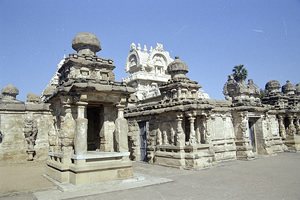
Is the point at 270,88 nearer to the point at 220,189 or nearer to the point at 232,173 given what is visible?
the point at 232,173

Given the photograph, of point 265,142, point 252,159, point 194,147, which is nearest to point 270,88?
point 265,142

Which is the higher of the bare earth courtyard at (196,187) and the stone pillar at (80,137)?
the stone pillar at (80,137)

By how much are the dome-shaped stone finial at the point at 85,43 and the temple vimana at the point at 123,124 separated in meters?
0.04

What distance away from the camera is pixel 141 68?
26.4 m

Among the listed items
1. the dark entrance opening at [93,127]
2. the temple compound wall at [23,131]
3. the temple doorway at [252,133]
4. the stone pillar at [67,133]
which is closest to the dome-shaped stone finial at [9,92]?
the temple compound wall at [23,131]

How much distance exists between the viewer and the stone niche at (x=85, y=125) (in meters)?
7.20

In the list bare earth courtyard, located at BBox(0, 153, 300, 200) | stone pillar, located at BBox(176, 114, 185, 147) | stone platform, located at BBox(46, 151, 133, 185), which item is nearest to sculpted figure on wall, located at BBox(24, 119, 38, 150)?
bare earth courtyard, located at BBox(0, 153, 300, 200)

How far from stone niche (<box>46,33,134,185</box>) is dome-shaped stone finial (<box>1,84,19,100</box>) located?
23.8ft

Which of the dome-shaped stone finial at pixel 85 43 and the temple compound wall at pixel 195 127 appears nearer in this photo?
the dome-shaped stone finial at pixel 85 43

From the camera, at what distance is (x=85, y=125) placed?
7410mm

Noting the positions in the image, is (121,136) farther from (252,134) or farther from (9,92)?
(252,134)

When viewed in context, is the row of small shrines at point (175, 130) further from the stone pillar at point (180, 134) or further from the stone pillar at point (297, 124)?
the stone pillar at point (297, 124)

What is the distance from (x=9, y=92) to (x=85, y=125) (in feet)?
32.7

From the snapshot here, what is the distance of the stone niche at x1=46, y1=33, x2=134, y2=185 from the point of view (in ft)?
23.6
